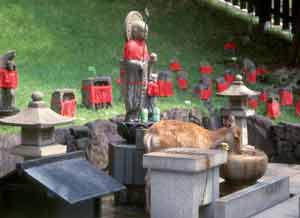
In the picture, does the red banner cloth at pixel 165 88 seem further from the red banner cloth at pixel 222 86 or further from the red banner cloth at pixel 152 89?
the red banner cloth at pixel 152 89

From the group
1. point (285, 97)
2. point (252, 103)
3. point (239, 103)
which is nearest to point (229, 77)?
point (252, 103)

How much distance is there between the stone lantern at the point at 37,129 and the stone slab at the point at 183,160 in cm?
104

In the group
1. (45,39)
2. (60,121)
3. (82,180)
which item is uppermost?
(45,39)

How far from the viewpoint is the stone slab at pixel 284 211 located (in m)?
9.93

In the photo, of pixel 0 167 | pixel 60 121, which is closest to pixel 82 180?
pixel 60 121

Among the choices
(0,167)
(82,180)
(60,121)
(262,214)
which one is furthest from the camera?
(0,167)

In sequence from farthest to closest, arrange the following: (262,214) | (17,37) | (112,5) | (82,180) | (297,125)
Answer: (112,5) < (17,37) < (297,125) < (262,214) < (82,180)

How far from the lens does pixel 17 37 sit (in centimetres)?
1755

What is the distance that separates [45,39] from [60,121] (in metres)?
8.98

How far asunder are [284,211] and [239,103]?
466cm

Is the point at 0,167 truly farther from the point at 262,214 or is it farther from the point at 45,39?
the point at 45,39

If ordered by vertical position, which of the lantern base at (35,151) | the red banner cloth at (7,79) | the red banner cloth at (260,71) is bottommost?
the lantern base at (35,151)

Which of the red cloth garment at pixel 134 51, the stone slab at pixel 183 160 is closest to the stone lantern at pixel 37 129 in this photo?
the stone slab at pixel 183 160

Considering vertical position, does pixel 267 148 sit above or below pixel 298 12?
below
